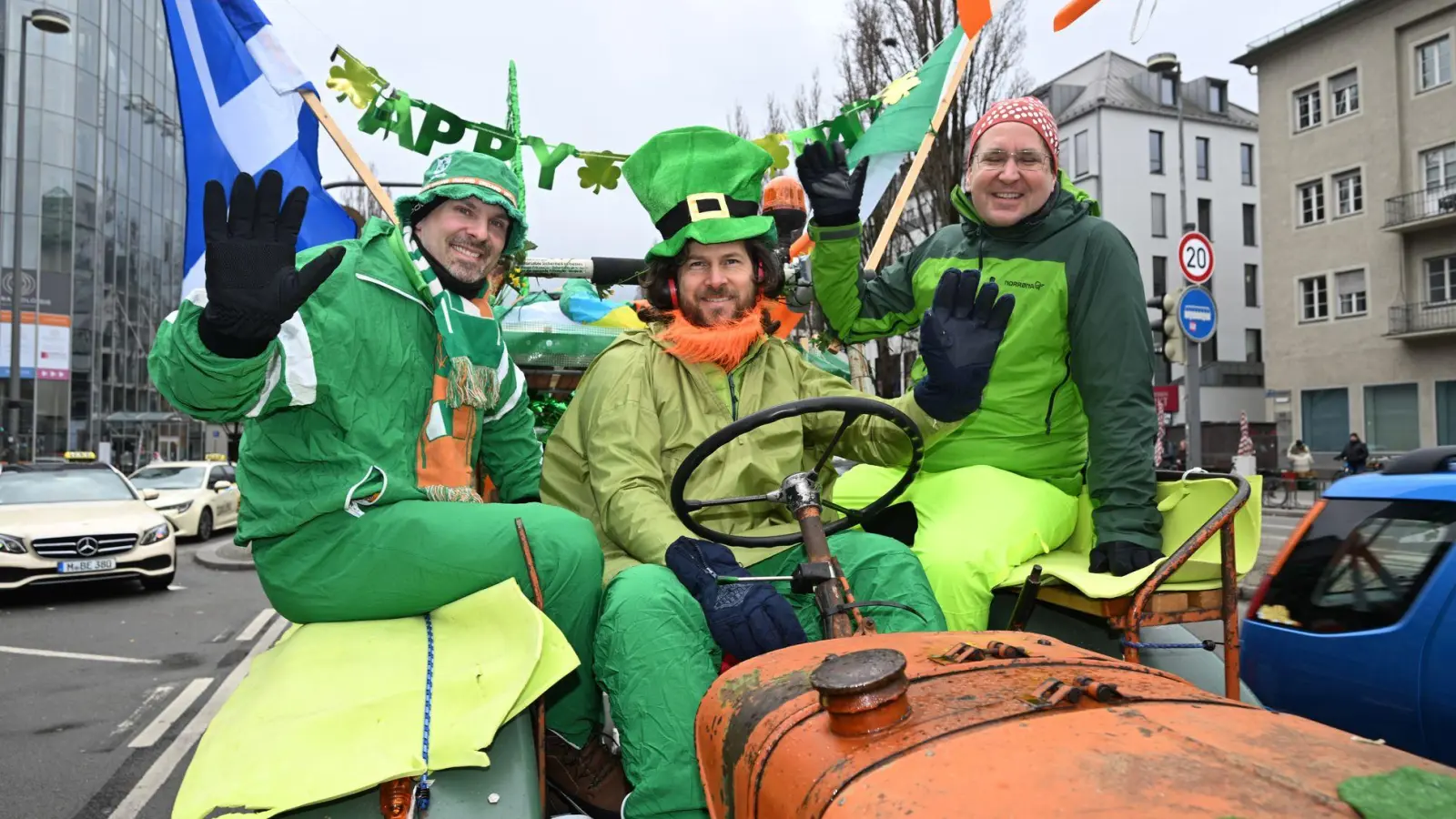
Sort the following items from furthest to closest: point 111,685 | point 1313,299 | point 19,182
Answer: point 1313,299, point 19,182, point 111,685

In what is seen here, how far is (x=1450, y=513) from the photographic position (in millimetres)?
2928

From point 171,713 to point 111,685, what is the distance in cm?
97

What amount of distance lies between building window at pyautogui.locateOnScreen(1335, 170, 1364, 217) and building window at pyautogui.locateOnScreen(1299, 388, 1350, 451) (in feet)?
14.5

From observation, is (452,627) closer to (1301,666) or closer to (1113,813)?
(1113,813)

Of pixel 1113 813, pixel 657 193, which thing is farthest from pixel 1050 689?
pixel 657 193

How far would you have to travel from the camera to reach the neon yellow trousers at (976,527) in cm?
254

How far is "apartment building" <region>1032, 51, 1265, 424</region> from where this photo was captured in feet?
112

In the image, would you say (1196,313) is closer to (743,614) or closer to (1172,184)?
(743,614)

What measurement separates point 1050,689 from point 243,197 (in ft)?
5.60

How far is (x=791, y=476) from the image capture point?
2.08 m

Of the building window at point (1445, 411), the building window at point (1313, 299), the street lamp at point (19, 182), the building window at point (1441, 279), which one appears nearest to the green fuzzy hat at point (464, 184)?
the street lamp at point (19, 182)

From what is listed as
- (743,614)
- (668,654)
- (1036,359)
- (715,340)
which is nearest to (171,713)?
(715,340)

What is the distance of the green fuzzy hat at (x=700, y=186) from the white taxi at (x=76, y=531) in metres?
8.44

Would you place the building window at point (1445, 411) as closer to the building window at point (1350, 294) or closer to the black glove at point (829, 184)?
the building window at point (1350, 294)
